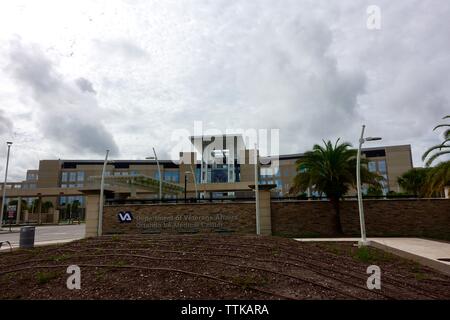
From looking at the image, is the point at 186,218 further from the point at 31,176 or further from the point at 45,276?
the point at 31,176

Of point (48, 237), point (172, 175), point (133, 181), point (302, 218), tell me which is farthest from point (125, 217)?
point (172, 175)

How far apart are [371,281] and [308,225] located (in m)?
14.1

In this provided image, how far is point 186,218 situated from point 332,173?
35.2 feet

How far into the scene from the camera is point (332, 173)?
829 inches

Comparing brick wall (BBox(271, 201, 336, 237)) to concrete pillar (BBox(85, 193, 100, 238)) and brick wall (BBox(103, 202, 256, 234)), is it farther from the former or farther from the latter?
concrete pillar (BBox(85, 193, 100, 238))

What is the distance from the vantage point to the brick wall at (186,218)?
2139 cm

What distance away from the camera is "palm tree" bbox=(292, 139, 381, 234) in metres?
21.0

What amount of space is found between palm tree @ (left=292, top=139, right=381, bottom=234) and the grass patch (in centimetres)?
1698

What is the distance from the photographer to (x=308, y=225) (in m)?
21.5

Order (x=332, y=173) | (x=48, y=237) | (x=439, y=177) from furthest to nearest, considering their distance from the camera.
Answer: (x=48, y=237), (x=332, y=173), (x=439, y=177)

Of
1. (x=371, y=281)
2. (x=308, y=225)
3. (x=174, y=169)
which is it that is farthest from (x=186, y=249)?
(x=174, y=169)

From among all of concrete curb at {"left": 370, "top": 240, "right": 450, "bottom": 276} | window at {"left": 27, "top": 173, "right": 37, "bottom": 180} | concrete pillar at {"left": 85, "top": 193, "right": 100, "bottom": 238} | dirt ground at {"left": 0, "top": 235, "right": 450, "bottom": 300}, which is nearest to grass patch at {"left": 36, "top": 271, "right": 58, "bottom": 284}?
dirt ground at {"left": 0, "top": 235, "right": 450, "bottom": 300}

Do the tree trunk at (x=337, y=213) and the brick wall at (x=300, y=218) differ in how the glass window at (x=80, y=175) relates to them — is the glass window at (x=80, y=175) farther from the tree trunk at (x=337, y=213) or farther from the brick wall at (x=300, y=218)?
the tree trunk at (x=337, y=213)

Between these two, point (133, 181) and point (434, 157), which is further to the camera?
point (133, 181)
